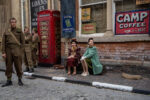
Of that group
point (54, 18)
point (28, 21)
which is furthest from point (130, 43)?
point (28, 21)

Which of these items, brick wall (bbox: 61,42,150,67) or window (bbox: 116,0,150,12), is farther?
window (bbox: 116,0,150,12)

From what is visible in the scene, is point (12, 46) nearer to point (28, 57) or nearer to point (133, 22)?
point (28, 57)

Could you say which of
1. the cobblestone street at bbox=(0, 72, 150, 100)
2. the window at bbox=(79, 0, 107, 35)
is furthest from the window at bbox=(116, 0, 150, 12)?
the cobblestone street at bbox=(0, 72, 150, 100)

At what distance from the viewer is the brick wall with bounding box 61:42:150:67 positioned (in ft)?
20.9

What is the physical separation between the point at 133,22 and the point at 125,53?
4.19 feet

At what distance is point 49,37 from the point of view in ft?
27.3

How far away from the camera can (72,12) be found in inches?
323

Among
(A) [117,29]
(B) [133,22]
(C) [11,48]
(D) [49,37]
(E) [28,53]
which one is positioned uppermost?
(B) [133,22]

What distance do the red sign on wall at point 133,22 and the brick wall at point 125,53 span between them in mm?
543

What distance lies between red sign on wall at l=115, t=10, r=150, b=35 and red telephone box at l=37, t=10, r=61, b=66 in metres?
3.05

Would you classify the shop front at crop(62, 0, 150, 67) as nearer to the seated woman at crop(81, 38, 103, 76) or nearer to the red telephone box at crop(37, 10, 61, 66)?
the seated woman at crop(81, 38, 103, 76)


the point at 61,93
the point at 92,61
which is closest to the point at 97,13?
the point at 92,61

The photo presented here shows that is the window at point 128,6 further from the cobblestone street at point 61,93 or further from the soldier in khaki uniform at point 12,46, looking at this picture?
the soldier in khaki uniform at point 12,46

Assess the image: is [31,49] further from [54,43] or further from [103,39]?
[103,39]
